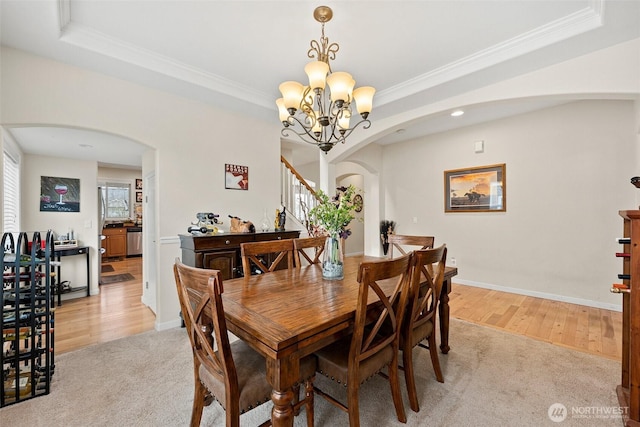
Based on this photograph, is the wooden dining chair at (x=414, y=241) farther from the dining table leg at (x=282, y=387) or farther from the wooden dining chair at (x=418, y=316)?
the dining table leg at (x=282, y=387)

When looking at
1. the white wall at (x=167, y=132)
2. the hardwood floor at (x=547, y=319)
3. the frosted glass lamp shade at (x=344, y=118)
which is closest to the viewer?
the white wall at (x=167, y=132)

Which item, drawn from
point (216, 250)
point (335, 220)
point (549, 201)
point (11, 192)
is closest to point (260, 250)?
point (335, 220)

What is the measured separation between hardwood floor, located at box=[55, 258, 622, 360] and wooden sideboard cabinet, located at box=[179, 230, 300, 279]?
1028 millimetres

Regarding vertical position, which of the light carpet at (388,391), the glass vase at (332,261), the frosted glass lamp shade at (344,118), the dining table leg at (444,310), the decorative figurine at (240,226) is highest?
the frosted glass lamp shade at (344,118)

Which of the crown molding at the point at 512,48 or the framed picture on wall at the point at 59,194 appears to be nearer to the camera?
the crown molding at the point at 512,48

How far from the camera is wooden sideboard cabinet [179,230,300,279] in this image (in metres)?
2.84

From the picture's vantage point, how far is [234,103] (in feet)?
10.9

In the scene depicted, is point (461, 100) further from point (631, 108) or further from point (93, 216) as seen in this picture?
point (93, 216)

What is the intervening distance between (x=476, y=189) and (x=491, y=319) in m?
2.25

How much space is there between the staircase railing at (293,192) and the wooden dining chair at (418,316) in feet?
8.30

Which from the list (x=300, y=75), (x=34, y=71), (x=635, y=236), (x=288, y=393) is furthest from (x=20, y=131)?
(x=635, y=236)

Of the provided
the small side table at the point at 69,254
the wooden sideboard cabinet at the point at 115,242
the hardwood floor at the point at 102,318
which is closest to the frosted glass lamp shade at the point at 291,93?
the hardwood floor at the point at 102,318

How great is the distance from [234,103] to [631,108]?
4802 mm

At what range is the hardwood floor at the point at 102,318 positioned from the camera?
278 centimetres
